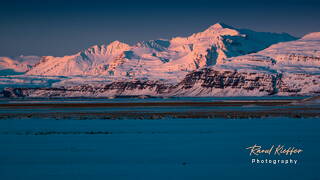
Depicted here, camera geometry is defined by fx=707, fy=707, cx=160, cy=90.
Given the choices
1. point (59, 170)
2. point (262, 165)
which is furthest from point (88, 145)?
point (262, 165)

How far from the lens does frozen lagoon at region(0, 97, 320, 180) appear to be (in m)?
36.4

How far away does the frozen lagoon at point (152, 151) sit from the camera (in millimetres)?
36438

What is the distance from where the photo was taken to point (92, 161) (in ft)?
134

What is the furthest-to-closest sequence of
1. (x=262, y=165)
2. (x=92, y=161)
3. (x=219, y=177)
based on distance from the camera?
(x=92, y=161) → (x=262, y=165) → (x=219, y=177)

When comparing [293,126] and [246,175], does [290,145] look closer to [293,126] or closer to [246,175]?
[246,175]

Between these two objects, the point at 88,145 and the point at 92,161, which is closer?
the point at 92,161

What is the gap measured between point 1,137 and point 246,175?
2777 centimetres

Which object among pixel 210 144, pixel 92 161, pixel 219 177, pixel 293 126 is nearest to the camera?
pixel 219 177

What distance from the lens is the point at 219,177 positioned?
115 feet

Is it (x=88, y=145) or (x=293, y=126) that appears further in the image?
(x=293, y=126)

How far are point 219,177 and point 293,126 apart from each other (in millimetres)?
31023

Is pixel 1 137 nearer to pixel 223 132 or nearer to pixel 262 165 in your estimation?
pixel 223 132

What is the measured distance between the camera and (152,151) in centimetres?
4531

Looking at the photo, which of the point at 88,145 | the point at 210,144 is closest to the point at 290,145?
the point at 210,144
